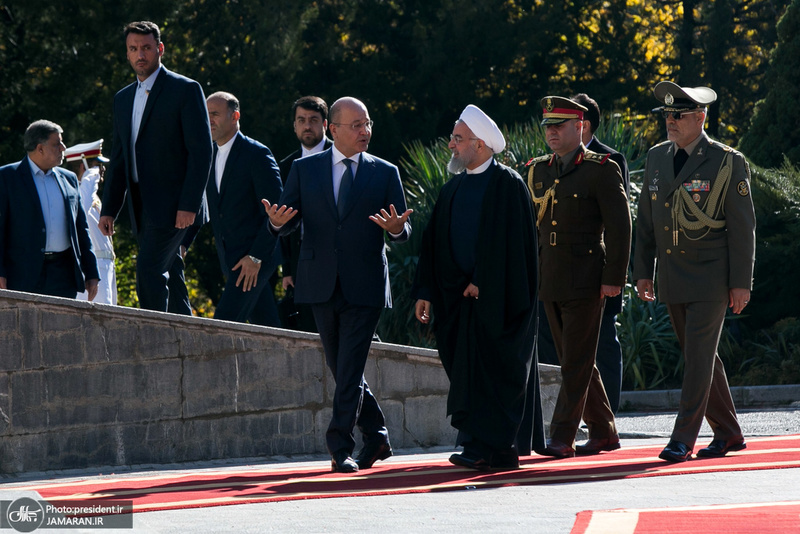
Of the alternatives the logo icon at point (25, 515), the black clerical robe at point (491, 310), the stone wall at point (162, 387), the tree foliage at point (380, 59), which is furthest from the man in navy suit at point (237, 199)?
the tree foliage at point (380, 59)

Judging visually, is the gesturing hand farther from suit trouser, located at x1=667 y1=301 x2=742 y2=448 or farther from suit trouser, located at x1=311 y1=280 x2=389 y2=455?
suit trouser, located at x1=667 y1=301 x2=742 y2=448

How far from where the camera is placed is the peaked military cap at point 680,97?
739cm

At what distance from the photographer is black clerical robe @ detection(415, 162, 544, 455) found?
22.9ft

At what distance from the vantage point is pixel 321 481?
656 cm

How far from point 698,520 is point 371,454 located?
2.45 meters

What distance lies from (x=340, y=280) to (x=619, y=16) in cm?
1580

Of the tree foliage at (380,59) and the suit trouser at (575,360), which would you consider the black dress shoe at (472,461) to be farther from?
the tree foliage at (380,59)

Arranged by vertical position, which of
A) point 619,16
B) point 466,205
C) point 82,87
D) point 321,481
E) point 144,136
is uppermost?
point 619,16

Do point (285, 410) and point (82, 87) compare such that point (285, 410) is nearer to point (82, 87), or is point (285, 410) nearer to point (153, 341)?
point (153, 341)

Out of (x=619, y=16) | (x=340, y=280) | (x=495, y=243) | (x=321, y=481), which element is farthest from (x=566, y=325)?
(x=619, y=16)

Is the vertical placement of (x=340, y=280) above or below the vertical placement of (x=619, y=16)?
below

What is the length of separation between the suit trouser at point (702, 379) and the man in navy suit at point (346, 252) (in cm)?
159

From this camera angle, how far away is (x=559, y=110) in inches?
304

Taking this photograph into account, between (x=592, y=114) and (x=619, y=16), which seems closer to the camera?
(x=592, y=114)
